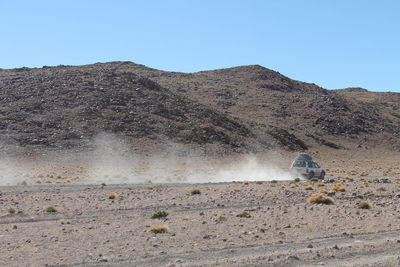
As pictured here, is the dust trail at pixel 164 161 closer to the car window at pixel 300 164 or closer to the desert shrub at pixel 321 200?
the car window at pixel 300 164

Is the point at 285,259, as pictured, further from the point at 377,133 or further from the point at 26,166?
the point at 377,133

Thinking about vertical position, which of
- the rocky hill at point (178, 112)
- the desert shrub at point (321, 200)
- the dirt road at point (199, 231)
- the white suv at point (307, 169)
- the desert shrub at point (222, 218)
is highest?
the rocky hill at point (178, 112)

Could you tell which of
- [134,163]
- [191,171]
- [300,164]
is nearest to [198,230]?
[300,164]

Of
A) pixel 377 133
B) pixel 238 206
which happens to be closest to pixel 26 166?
pixel 238 206

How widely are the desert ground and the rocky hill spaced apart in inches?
1897

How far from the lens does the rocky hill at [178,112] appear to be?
75875 millimetres

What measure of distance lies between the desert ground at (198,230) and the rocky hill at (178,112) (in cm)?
4818

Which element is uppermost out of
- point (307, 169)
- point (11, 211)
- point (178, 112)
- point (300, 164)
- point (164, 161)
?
point (178, 112)

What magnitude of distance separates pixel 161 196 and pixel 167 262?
14.9 meters

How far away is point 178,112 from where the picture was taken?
87.9m

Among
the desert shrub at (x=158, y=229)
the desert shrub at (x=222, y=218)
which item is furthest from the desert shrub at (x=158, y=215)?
the desert shrub at (x=158, y=229)

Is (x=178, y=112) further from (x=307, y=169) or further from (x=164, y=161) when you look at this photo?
(x=307, y=169)

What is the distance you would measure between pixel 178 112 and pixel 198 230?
71791mm

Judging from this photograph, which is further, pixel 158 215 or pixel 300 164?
pixel 300 164
